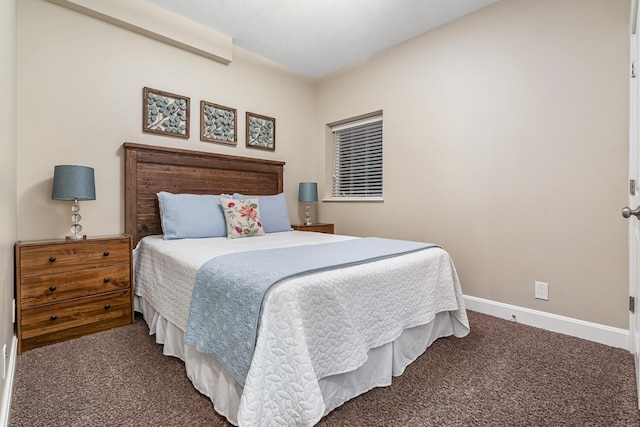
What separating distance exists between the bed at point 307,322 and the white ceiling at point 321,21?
1.47 m

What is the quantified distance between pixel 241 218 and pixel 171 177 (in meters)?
0.85

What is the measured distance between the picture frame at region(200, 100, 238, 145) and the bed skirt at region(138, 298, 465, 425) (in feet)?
6.33

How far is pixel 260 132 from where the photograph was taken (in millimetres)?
3721

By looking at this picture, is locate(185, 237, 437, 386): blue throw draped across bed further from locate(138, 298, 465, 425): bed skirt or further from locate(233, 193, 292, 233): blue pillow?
locate(233, 193, 292, 233): blue pillow

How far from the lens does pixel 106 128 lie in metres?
→ 2.67

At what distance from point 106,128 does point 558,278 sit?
384cm

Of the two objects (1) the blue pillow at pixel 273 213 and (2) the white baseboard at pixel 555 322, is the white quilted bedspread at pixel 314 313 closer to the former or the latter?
(2) the white baseboard at pixel 555 322

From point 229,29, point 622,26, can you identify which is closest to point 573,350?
point 622,26

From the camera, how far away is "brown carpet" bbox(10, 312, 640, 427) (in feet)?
4.44

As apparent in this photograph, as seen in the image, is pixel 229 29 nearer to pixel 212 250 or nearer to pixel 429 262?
pixel 212 250

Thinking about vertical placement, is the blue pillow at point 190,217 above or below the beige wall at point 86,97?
below

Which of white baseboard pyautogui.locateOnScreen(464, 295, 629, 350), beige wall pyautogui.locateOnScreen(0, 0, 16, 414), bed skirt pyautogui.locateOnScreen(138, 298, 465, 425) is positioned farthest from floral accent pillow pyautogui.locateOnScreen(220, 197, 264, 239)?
white baseboard pyautogui.locateOnScreen(464, 295, 629, 350)

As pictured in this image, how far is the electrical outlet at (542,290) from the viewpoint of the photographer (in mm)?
2359

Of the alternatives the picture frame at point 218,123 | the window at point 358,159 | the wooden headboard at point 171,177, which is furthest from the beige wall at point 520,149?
the picture frame at point 218,123
